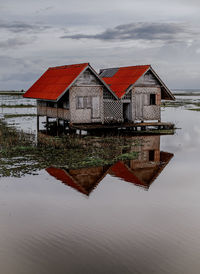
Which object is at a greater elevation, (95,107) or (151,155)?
(95,107)

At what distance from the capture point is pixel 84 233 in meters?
9.59

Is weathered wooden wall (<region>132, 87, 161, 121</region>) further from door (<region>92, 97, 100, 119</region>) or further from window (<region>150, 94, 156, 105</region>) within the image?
door (<region>92, 97, 100, 119</region>)

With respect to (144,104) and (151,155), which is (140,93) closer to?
(144,104)

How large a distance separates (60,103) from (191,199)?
22.9 metres

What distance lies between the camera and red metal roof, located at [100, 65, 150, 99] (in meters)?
32.3

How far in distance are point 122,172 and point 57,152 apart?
17.5ft

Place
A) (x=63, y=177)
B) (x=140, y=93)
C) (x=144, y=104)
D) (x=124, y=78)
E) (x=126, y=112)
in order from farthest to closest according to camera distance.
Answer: (x=124, y=78) < (x=126, y=112) < (x=144, y=104) < (x=140, y=93) < (x=63, y=177)

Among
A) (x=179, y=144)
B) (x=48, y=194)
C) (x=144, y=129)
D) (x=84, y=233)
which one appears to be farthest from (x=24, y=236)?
(x=144, y=129)

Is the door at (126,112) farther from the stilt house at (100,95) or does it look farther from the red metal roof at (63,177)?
the red metal roof at (63,177)

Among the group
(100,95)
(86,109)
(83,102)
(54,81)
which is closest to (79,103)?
(83,102)

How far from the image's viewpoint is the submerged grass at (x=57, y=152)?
17.5 metres

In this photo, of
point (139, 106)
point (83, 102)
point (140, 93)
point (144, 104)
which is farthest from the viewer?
point (144, 104)

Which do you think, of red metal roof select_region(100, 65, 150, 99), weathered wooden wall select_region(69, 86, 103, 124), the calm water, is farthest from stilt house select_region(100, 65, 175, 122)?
the calm water

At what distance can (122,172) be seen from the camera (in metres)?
16.5
